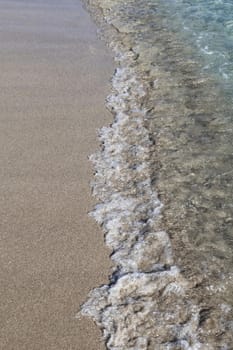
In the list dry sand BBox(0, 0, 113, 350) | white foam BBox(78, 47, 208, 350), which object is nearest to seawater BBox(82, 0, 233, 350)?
white foam BBox(78, 47, 208, 350)

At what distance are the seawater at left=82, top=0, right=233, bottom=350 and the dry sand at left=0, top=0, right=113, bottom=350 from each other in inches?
6.0

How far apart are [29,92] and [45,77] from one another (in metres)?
0.52

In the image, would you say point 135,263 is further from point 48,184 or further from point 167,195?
point 48,184

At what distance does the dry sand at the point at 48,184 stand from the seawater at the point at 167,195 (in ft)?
0.50

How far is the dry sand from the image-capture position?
10.9ft

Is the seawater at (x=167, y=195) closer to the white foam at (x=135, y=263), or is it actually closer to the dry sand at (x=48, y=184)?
the white foam at (x=135, y=263)

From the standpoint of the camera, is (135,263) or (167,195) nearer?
(135,263)

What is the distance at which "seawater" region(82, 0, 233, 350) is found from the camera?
3.37 metres

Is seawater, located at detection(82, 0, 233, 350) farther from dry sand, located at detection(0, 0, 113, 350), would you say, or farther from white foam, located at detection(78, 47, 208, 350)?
dry sand, located at detection(0, 0, 113, 350)

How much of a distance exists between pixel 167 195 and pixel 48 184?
3.34 ft

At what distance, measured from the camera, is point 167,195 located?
4598 mm

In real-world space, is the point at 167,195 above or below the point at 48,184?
below

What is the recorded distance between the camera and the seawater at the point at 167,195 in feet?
11.1

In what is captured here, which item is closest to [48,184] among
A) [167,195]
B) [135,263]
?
[167,195]
